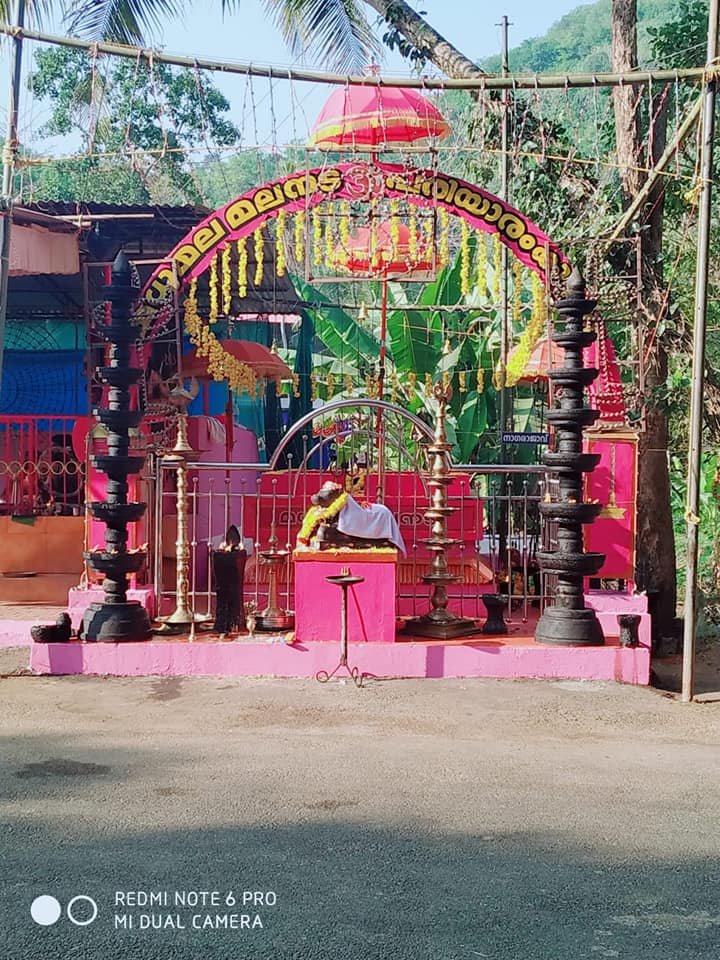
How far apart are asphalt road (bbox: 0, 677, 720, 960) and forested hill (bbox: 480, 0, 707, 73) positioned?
44068 millimetres

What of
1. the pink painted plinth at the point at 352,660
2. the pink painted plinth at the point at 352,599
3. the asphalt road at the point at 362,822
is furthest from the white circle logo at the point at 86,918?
the pink painted plinth at the point at 352,599

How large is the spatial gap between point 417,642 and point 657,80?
4.60m

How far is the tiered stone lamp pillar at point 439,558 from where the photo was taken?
8.49 m

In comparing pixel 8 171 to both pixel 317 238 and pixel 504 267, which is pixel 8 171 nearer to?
pixel 317 238

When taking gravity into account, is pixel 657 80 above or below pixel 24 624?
above

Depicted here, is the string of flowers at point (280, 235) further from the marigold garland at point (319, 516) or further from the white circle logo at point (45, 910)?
the white circle logo at point (45, 910)

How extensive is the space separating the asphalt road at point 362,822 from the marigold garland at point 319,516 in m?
1.29

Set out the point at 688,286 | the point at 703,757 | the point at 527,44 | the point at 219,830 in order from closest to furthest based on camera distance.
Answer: the point at 219,830 < the point at 703,757 < the point at 688,286 < the point at 527,44

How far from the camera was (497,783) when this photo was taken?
5594 mm

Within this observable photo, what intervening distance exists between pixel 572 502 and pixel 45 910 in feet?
17.5

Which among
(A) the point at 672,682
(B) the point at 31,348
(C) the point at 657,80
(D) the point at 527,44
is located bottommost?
(A) the point at 672,682

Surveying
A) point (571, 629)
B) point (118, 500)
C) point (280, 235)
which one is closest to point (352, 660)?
point (571, 629)

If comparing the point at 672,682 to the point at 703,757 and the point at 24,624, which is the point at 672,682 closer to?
the point at 703,757

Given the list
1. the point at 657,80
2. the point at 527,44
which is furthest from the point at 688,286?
the point at 527,44
